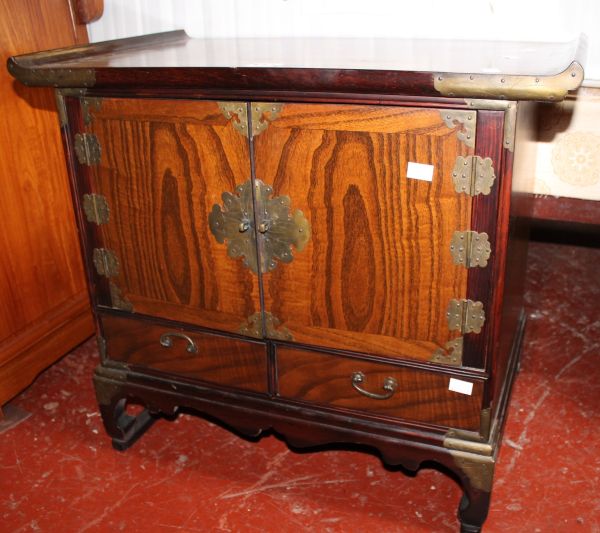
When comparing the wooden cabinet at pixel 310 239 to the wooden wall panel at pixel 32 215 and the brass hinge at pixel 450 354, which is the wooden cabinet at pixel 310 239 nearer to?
the brass hinge at pixel 450 354

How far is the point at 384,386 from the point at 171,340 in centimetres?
55

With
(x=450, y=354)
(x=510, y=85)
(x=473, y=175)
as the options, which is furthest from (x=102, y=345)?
(x=510, y=85)

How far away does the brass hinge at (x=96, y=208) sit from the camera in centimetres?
162

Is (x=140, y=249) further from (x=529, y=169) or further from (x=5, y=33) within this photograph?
(x=529, y=169)

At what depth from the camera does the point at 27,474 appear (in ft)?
5.99

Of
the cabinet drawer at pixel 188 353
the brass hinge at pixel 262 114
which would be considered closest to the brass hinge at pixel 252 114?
the brass hinge at pixel 262 114

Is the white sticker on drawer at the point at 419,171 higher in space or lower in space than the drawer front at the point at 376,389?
higher

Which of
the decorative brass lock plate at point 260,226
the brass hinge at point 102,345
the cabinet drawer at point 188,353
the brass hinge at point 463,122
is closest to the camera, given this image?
the brass hinge at point 463,122

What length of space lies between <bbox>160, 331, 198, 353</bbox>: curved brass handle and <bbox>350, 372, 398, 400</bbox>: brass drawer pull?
0.40m

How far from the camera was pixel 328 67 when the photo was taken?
4.22 ft

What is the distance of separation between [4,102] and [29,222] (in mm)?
348

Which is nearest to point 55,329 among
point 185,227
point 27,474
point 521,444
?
point 27,474

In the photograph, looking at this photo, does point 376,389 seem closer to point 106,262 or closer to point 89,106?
point 106,262

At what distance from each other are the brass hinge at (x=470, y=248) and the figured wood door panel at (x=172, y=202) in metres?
0.45
